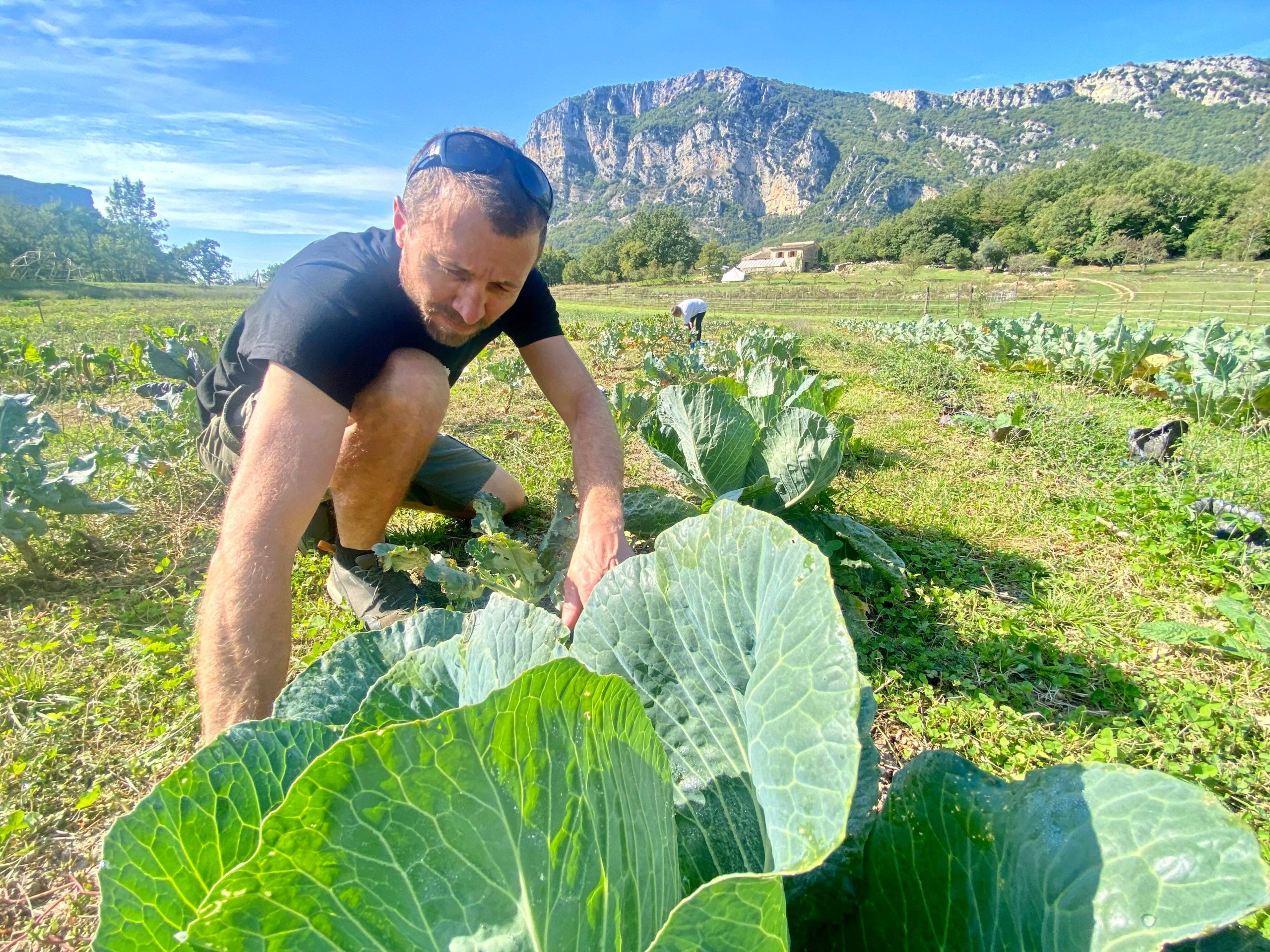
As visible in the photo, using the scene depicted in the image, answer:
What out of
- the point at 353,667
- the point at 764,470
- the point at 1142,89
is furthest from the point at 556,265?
the point at 1142,89

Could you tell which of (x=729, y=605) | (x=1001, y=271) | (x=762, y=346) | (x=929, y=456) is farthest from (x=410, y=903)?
(x=1001, y=271)

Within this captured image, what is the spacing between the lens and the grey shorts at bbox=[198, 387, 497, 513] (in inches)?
126

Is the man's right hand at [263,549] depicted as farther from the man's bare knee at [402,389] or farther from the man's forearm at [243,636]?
the man's bare knee at [402,389]

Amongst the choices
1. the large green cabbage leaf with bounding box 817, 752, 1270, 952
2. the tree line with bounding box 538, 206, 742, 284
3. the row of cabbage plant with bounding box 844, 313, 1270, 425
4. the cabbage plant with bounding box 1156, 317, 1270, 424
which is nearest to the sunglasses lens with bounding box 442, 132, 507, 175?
the large green cabbage leaf with bounding box 817, 752, 1270, 952

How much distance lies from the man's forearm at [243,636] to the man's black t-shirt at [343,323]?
69 centimetres

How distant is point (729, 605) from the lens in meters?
0.88

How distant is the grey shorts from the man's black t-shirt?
0.23 meters

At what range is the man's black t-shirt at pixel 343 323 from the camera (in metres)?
2.09

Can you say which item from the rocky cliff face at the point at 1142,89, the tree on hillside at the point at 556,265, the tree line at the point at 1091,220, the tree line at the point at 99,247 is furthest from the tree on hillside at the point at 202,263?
the rocky cliff face at the point at 1142,89

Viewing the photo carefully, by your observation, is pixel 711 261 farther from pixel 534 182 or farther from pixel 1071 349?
pixel 534 182

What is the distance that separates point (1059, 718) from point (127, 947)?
2.42 m

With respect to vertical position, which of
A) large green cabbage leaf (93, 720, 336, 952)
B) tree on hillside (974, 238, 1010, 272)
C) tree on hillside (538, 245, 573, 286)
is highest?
tree on hillside (538, 245, 573, 286)

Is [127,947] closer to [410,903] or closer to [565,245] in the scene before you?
[410,903]

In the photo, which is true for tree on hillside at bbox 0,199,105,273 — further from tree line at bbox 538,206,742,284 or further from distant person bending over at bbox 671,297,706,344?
distant person bending over at bbox 671,297,706,344
